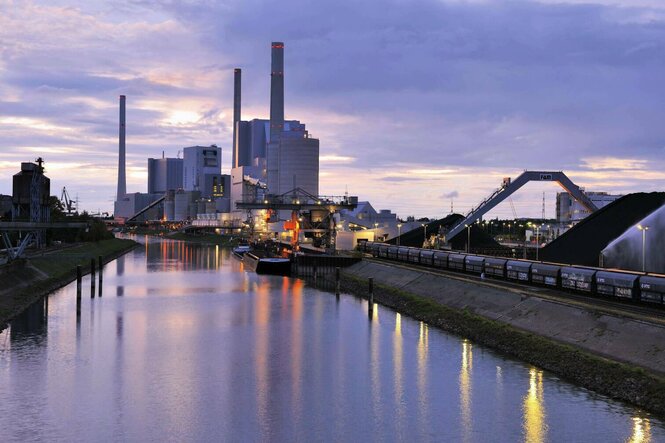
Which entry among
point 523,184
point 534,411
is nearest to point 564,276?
point 534,411

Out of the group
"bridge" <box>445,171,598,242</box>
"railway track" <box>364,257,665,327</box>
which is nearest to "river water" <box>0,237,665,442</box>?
"railway track" <box>364,257,665,327</box>

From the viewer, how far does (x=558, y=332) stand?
150ft

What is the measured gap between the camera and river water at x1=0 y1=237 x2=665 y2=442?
105 ft

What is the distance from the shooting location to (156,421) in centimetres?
3319

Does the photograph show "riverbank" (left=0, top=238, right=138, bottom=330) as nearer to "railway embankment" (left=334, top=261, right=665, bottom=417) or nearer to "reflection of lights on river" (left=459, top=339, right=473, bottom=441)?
"reflection of lights on river" (left=459, top=339, right=473, bottom=441)

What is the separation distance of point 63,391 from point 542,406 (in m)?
26.6

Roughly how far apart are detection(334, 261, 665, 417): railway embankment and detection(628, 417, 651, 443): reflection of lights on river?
1024mm

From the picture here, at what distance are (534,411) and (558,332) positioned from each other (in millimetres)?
12122

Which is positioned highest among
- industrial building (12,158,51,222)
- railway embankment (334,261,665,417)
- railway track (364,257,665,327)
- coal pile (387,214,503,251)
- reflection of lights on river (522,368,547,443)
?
industrial building (12,158,51,222)

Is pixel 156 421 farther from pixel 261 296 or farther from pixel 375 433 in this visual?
pixel 261 296

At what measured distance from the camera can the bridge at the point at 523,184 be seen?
11700cm

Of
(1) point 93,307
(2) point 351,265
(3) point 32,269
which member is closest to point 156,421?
(1) point 93,307

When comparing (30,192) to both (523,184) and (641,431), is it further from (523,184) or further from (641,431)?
(641,431)

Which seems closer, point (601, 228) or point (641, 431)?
point (641, 431)
